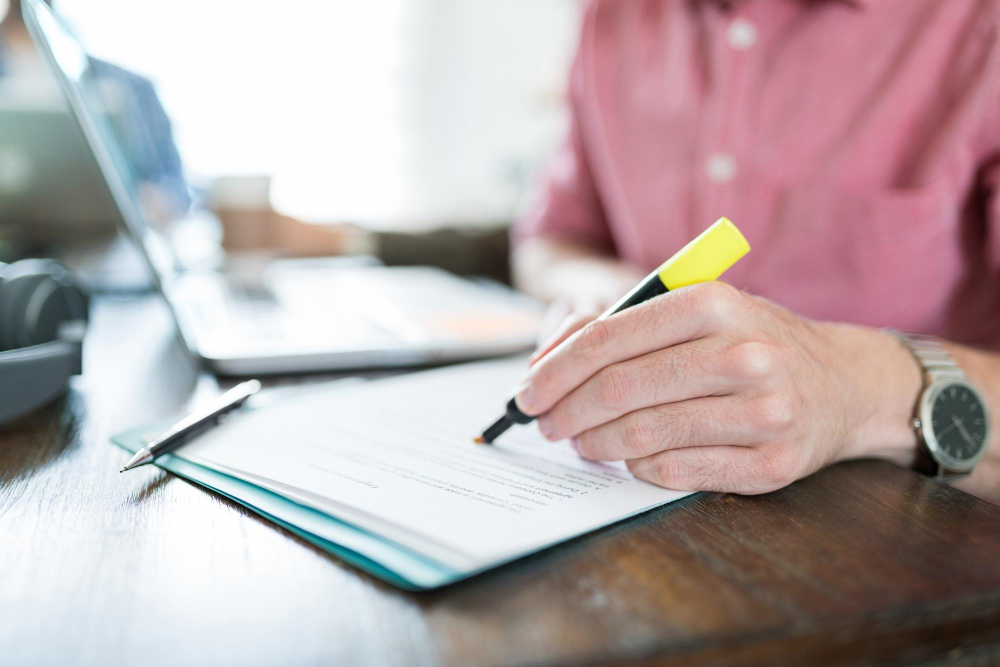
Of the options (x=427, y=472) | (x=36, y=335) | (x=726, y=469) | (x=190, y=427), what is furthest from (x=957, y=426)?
(x=36, y=335)

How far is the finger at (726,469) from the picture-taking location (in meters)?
0.39

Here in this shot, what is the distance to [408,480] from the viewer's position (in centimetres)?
38

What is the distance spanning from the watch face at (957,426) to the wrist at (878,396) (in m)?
0.01

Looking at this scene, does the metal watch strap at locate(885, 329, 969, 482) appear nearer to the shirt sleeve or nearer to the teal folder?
the teal folder

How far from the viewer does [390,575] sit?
0.29m

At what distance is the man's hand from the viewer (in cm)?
39

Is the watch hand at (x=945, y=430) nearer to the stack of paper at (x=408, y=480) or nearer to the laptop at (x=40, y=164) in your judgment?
the stack of paper at (x=408, y=480)

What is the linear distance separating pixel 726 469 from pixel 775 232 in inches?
22.2

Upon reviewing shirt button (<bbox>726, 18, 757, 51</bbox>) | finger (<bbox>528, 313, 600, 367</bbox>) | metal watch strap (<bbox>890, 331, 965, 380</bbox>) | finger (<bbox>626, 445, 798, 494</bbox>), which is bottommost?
metal watch strap (<bbox>890, 331, 965, 380</bbox>)

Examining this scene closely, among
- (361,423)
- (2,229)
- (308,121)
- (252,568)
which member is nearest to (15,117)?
(2,229)

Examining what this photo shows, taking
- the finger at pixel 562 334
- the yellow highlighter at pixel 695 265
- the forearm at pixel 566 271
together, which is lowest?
the forearm at pixel 566 271

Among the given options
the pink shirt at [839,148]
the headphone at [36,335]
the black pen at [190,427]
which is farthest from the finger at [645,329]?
the pink shirt at [839,148]

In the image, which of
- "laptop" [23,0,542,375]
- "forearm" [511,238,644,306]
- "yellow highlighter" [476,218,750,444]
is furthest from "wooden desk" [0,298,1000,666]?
"forearm" [511,238,644,306]

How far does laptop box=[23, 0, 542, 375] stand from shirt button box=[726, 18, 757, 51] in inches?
16.1
